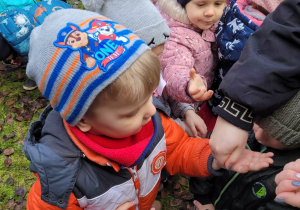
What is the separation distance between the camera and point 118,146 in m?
1.72

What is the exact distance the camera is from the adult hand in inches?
57.2

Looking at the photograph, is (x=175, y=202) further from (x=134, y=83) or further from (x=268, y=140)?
(x=134, y=83)

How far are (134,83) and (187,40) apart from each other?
1.39 metres

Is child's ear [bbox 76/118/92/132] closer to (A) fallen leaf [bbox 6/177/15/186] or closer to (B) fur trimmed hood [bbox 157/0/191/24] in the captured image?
(B) fur trimmed hood [bbox 157/0/191/24]

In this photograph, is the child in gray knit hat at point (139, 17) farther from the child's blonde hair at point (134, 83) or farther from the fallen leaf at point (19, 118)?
the fallen leaf at point (19, 118)

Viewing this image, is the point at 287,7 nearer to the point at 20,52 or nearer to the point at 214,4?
the point at 214,4

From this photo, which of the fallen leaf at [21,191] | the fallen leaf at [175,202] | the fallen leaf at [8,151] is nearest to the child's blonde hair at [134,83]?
the fallen leaf at [175,202]

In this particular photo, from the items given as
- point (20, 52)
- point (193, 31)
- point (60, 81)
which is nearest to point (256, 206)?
point (60, 81)

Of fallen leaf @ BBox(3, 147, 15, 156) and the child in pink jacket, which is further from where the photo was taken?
fallen leaf @ BBox(3, 147, 15, 156)

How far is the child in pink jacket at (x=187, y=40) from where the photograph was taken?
242 cm

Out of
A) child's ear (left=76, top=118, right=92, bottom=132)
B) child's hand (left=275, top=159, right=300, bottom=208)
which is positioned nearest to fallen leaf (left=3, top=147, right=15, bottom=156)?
child's ear (left=76, top=118, right=92, bottom=132)

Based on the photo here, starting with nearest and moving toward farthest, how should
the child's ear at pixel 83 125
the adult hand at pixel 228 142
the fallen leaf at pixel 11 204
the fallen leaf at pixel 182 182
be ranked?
the adult hand at pixel 228 142 < the child's ear at pixel 83 125 < the fallen leaf at pixel 11 204 < the fallen leaf at pixel 182 182

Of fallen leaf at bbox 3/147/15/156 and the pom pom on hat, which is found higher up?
the pom pom on hat

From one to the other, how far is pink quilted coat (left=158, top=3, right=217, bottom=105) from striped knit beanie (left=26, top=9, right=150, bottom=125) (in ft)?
3.17
